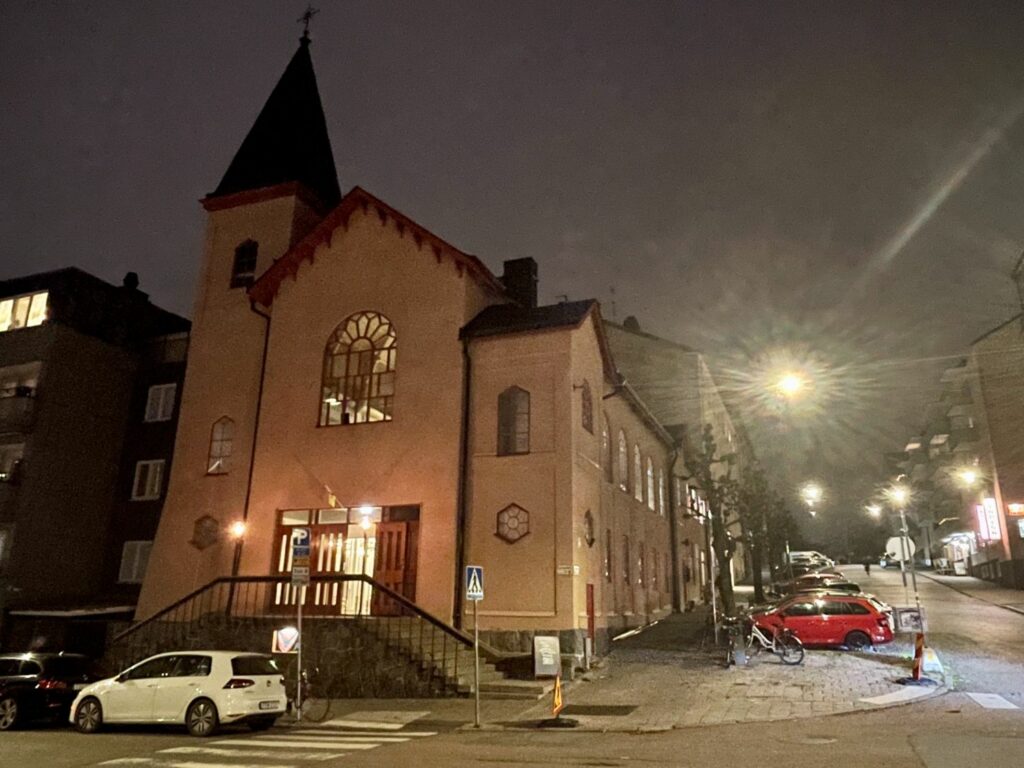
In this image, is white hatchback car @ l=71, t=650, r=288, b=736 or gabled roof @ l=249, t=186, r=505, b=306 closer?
white hatchback car @ l=71, t=650, r=288, b=736

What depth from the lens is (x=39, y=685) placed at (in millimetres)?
15727

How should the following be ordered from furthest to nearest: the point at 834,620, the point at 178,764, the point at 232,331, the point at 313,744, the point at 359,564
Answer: the point at 232,331
the point at 834,620
the point at 359,564
the point at 313,744
the point at 178,764

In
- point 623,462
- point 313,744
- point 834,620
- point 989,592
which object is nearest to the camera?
point 313,744

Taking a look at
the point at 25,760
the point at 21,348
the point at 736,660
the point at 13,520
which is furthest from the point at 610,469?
the point at 21,348

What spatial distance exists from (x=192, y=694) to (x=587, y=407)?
12.3 m

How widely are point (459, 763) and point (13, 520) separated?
24267mm

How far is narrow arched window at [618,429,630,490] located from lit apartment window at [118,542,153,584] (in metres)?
17.6

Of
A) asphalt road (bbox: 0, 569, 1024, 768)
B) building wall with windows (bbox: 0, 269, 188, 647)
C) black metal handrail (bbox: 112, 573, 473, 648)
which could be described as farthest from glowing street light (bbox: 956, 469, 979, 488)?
building wall with windows (bbox: 0, 269, 188, 647)

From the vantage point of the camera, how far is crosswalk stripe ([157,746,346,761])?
10784 mm

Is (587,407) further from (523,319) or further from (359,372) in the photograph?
(359,372)

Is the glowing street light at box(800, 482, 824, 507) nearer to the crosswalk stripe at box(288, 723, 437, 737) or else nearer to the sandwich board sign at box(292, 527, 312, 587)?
the sandwich board sign at box(292, 527, 312, 587)

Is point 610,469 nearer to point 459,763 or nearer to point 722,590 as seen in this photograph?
point 722,590

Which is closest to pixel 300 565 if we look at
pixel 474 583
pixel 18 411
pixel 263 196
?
pixel 474 583

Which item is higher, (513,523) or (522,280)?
(522,280)
